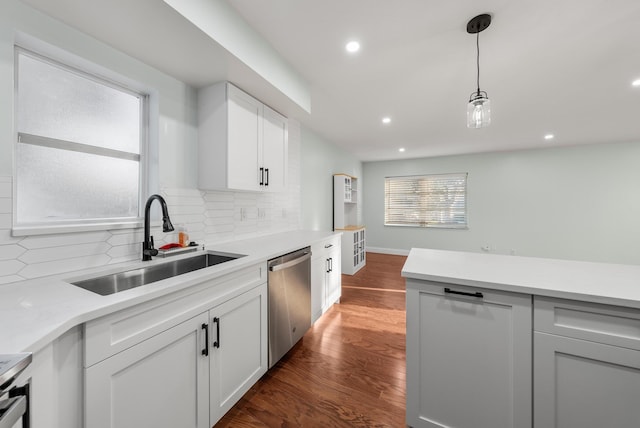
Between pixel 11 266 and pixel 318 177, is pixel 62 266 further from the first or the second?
pixel 318 177

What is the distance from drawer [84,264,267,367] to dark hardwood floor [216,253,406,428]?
771 millimetres

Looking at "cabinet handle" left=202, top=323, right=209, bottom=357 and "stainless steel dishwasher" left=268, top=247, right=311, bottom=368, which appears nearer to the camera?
"cabinet handle" left=202, top=323, right=209, bottom=357

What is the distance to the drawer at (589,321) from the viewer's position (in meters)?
0.96

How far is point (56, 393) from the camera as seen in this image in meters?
0.78

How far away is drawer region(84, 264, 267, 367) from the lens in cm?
86

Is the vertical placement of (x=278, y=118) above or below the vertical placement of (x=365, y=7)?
below

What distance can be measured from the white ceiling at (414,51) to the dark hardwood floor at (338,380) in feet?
7.25

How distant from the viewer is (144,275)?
1501 millimetres

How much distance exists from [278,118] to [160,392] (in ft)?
7.44

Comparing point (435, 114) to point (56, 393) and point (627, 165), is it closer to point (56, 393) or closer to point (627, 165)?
point (56, 393)

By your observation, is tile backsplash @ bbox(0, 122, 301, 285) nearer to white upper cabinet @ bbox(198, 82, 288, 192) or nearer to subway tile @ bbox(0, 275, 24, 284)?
subway tile @ bbox(0, 275, 24, 284)

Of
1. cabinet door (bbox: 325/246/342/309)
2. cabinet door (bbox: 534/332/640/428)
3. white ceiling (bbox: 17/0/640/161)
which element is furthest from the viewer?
cabinet door (bbox: 325/246/342/309)

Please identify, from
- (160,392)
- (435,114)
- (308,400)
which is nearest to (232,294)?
(160,392)

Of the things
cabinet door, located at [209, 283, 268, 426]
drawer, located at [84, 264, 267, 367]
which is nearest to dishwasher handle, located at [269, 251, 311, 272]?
cabinet door, located at [209, 283, 268, 426]
